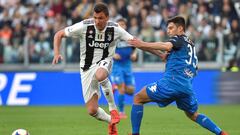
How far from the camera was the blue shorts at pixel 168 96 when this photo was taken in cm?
1073

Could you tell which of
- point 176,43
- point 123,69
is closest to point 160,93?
point 176,43

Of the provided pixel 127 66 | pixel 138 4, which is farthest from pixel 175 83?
pixel 138 4

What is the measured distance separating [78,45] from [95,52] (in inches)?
419

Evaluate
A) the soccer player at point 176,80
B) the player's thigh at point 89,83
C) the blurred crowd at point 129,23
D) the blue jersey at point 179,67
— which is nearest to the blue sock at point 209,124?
the soccer player at point 176,80

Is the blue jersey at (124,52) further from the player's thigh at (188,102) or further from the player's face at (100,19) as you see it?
the player's thigh at (188,102)

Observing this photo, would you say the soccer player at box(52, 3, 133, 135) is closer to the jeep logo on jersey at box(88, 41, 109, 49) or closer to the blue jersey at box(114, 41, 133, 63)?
the jeep logo on jersey at box(88, 41, 109, 49)

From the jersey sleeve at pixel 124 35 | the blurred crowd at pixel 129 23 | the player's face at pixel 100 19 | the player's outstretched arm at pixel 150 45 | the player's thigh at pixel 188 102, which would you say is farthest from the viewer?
the blurred crowd at pixel 129 23

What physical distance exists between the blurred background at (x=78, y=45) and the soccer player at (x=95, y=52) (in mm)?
9671

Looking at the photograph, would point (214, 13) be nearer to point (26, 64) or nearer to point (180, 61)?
point (26, 64)

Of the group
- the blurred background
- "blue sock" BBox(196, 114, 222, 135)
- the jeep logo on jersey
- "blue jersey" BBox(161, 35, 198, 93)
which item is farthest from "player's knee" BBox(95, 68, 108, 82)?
the blurred background

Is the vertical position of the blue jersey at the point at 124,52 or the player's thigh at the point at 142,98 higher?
the player's thigh at the point at 142,98

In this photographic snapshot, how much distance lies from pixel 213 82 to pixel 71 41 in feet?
16.1

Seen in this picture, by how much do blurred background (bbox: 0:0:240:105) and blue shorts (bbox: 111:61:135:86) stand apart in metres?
3.56

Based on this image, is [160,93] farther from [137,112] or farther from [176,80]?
[137,112]
